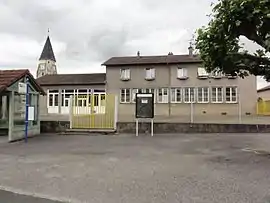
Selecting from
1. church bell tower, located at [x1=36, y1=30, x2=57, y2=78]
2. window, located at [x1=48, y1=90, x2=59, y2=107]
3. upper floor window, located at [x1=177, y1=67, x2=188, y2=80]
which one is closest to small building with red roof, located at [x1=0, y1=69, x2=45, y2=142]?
upper floor window, located at [x1=177, y1=67, x2=188, y2=80]

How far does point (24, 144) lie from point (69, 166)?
6.12m

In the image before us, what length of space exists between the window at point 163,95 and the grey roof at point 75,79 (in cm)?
684

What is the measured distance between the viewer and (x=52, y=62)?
92625 mm

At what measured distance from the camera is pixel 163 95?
135 feet

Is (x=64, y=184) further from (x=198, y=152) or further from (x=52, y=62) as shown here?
(x=52, y=62)

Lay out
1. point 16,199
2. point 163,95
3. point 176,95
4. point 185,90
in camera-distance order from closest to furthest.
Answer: point 16,199 → point 185,90 → point 176,95 → point 163,95

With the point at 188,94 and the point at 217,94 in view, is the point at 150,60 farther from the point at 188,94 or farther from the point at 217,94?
the point at 217,94

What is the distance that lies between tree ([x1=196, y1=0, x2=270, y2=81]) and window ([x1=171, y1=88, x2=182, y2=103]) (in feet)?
92.9

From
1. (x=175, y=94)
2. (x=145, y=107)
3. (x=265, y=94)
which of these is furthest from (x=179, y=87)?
(x=265, y=94)

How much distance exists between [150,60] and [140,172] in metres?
34.9

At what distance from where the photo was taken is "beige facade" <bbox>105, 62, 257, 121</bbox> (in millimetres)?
39125

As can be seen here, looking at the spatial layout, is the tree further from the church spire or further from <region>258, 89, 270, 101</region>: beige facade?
the church spire

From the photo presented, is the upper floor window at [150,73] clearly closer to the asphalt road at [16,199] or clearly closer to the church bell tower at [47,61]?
the asphalt road at [16,199]

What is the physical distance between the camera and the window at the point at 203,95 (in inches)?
1567
